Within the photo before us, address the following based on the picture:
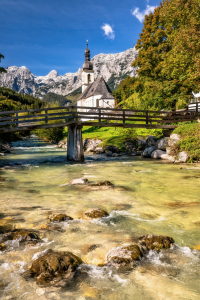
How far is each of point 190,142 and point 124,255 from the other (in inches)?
590

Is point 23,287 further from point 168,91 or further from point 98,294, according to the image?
point 168,91

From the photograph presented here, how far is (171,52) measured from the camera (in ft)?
62.2

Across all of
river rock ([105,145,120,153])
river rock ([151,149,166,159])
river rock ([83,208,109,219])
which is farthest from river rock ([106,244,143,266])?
river rock ([105,145,120,153])

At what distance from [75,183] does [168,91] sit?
14.8m

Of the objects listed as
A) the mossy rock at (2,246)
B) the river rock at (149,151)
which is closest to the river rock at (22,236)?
the mossy rock at (2,246)

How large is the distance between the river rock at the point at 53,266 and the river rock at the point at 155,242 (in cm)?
140

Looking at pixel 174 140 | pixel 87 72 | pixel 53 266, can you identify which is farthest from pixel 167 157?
pixel 87 72

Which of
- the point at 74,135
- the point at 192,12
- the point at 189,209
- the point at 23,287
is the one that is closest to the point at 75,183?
the point at 189,209

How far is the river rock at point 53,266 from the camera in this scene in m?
4.01

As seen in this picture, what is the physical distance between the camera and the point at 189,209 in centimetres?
736

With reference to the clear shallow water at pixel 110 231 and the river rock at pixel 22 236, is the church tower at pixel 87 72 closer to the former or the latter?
the clear shallow water at pixel 110 231

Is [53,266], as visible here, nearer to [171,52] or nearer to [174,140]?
[174,140]

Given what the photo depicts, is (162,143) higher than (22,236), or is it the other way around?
(162,143)

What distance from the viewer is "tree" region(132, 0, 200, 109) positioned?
595 inches
